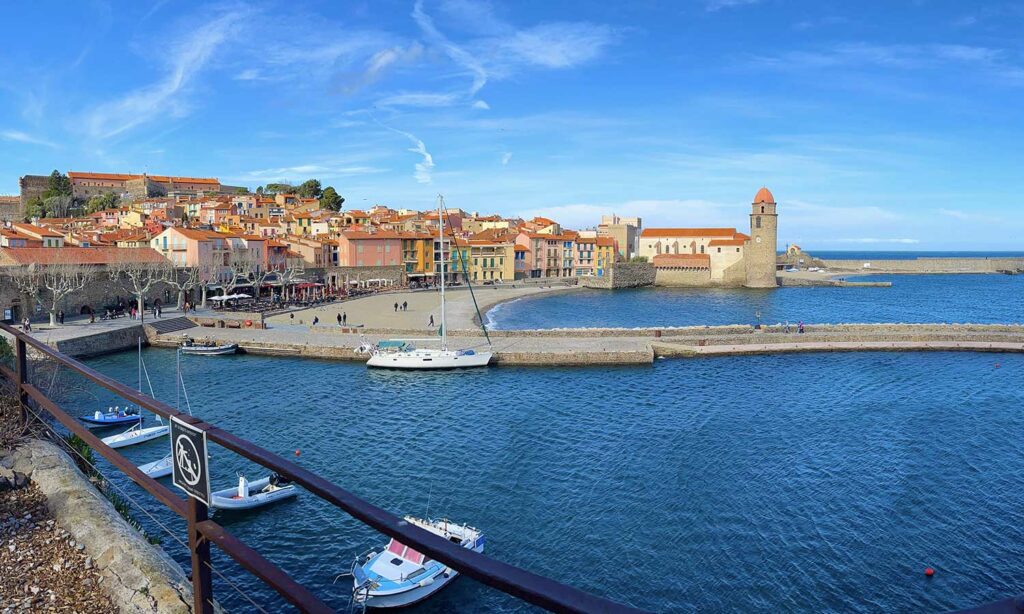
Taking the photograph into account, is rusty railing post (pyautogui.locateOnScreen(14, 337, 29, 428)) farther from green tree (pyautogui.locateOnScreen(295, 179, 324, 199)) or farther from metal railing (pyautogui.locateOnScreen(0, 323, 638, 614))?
green tree (pyautogui.locateOnScreen(295, 179, 324, 199))

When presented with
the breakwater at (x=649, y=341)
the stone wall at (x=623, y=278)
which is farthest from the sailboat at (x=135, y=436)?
the stone wall at (x=623, y=278)

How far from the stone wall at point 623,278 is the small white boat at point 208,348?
5826 centimetres

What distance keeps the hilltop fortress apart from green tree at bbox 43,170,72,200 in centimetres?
8200

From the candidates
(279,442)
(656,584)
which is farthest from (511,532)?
(279,442)

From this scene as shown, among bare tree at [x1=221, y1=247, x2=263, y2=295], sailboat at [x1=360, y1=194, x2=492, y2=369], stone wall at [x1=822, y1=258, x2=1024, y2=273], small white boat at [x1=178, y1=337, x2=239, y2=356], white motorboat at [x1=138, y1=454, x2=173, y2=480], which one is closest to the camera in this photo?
white motorboat at [x1=138, y1=454, x2=173, y2=480]

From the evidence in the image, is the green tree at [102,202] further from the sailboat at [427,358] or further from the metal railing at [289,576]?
the metal railing at [289,576]

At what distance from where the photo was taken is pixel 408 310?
51031 mm

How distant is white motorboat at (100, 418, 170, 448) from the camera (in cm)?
1938

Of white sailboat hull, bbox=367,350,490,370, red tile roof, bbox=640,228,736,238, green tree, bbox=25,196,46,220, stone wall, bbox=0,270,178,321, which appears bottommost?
white sailboat hull, bbox=367,350,490,370

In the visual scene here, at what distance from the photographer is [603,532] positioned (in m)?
14.0

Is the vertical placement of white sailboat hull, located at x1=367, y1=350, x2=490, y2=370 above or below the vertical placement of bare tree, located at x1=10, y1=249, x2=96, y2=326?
below

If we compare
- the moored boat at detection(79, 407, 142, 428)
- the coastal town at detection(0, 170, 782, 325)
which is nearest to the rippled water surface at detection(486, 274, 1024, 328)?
the coastal town at detection(0, 170, 782, 325)

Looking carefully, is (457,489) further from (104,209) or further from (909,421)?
(104,209)

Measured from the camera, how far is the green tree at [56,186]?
9162 centimetres
